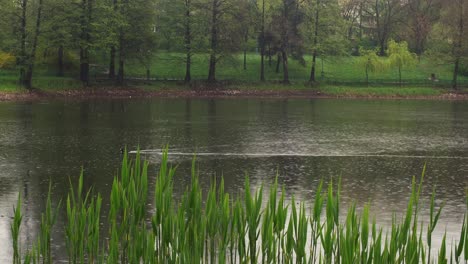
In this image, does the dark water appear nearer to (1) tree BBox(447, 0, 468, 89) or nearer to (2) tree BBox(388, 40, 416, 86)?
(1) tree BBox(447, 0, 468, 89)

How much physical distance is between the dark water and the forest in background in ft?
46.6

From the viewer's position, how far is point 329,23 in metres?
93.3

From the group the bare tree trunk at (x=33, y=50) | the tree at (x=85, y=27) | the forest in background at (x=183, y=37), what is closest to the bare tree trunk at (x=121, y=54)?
the forest in background at (x=183, y=37)

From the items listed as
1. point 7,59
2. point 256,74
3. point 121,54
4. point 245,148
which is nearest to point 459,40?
point 256,74

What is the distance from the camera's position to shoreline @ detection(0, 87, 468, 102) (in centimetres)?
7000

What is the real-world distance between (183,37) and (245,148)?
5161 centimetres

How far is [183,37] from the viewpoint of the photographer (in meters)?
86.5

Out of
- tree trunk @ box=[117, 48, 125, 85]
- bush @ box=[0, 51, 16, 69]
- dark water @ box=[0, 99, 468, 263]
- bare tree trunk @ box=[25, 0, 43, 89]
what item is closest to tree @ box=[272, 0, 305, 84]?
tree trunk @ box=[117, 48, 125, 85]

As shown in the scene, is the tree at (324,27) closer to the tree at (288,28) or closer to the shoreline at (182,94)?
the tree at (288,28)

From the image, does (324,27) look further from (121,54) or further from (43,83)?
(43,83)

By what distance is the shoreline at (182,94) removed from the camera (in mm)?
70000

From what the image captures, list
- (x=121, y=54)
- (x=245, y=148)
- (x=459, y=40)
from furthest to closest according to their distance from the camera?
1. (x=459, y=40)
2. (x=121, y=54)
3. (x=245, y=148)

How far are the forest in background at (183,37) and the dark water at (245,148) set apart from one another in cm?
1422

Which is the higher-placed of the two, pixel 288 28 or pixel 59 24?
pixel 288 28
